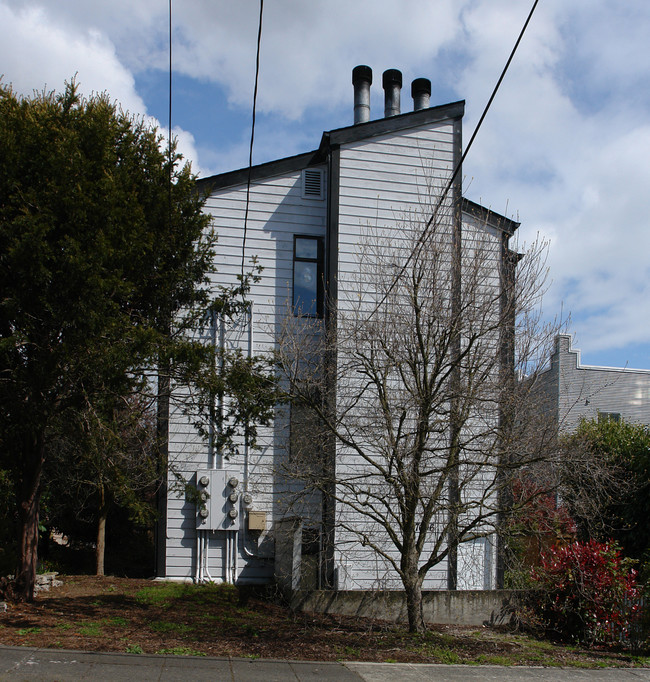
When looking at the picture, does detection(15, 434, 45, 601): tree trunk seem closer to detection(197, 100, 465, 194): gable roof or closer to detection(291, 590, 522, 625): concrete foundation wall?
detection(291, 590, 522, 625): concrete foundation wall

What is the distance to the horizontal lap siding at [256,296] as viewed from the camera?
39.4ft

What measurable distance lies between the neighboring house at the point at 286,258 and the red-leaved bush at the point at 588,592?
124cm

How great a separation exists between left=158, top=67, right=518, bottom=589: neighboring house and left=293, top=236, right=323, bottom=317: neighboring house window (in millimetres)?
20

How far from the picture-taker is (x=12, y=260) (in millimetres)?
8484

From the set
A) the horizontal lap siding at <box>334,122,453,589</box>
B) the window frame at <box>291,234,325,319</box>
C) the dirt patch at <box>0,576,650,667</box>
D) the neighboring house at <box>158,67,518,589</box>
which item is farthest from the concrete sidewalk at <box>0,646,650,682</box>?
the window frame at <box>291,234,325,319</box>

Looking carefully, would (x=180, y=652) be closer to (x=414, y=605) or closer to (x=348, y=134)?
(x=414, y=605)

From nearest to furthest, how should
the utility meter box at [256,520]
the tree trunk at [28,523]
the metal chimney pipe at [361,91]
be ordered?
the tree trunk at [28,523]
the utility meter box at [256,520]
the metal chimney pipe at [361,91]

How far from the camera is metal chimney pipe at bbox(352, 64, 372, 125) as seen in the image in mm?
14344

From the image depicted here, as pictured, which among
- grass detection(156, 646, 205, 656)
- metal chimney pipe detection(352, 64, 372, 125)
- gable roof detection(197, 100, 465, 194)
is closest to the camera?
grass detection(156, 646, 205, 656)

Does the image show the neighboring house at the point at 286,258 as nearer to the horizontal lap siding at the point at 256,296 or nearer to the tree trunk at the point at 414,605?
the horizontal lap siding at the point at 256,296

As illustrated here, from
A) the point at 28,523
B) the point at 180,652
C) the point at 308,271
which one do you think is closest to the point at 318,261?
the point at 308,271

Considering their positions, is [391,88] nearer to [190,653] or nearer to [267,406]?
[267,406]

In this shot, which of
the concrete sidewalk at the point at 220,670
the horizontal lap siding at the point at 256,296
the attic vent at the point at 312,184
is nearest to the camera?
the concrete sidewalk at the point at 220,670

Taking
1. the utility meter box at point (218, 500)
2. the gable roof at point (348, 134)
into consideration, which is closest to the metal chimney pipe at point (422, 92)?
the gable roof at point (348, 134)
